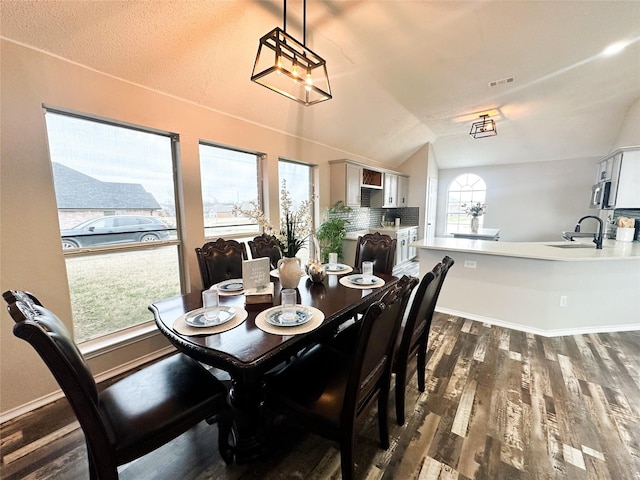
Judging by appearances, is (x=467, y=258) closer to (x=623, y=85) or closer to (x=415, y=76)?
(x=415, y=76)

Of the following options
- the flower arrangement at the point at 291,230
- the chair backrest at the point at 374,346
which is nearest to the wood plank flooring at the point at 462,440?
the chair backrest at the point at 374,346

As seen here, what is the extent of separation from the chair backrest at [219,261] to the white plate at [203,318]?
76cm

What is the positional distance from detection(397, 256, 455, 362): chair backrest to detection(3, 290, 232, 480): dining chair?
1.10 meters

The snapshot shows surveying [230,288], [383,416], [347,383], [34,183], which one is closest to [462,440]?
[383,416]

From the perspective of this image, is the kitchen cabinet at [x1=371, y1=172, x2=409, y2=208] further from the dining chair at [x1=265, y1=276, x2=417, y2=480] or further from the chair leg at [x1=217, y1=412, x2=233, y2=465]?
the chair leg at [x1=217, y1=412, x2=233, y2=465]

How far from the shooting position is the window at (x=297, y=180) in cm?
405

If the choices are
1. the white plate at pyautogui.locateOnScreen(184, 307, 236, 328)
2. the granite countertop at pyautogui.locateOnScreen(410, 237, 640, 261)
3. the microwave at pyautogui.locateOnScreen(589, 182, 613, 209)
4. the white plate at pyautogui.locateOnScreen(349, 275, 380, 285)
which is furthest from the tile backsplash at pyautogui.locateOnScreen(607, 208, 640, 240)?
the white plate at pyautogui.locateOnScreen(184, 307, 236, 328)

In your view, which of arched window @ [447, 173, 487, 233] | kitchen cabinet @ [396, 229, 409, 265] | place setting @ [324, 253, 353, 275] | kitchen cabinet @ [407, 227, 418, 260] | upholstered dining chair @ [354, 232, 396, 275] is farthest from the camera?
arched window @ [447, 173, 487, 233]

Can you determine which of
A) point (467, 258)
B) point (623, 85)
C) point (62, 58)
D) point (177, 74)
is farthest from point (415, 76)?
point (62, 58)

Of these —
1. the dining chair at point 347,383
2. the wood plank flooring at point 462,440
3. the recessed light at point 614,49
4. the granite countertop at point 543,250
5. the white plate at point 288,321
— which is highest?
the recessed light at point 614,49

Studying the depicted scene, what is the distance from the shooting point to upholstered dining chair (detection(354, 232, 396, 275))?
111 inches

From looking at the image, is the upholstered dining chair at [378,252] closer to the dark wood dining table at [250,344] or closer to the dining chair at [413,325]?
the dark wood dining table at [250,344]

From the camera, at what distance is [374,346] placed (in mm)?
1216

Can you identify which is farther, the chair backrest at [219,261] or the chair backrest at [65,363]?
the chair backrest at [219,261]
